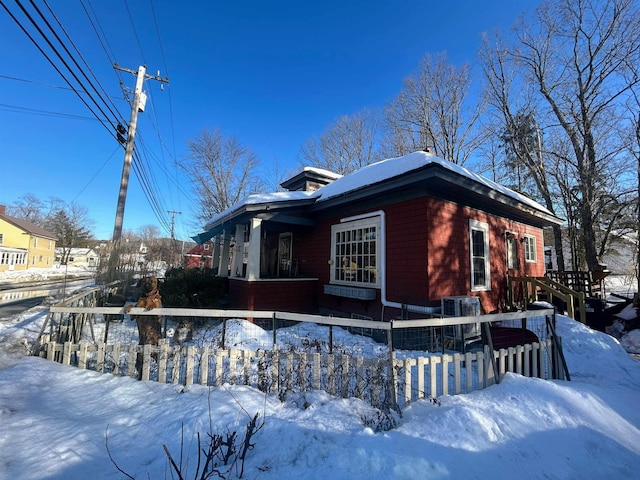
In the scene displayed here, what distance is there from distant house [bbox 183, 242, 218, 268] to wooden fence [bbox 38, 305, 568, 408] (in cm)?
1487

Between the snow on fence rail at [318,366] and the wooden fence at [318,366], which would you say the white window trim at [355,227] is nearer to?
the snow on fence rail at [318,366]

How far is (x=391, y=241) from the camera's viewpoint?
680 centimetres

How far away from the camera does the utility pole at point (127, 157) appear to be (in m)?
10.2

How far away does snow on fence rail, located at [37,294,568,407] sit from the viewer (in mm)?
3082

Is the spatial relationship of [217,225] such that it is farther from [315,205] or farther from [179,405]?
[179,405]

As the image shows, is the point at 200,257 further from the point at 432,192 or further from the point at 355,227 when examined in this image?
the point at 432,192

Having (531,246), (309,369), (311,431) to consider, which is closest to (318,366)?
(309,369)

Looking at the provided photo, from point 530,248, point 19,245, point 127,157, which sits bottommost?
point 530,248

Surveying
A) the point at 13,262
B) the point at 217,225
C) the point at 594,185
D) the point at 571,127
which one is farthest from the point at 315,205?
the point at 13,262

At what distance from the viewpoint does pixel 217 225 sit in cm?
1016

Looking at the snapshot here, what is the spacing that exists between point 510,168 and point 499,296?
15874 millimetres

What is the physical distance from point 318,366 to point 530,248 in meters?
10.7

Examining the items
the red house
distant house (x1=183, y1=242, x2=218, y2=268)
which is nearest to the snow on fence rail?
the red house

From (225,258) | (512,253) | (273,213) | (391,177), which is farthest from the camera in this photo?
(225,258)
